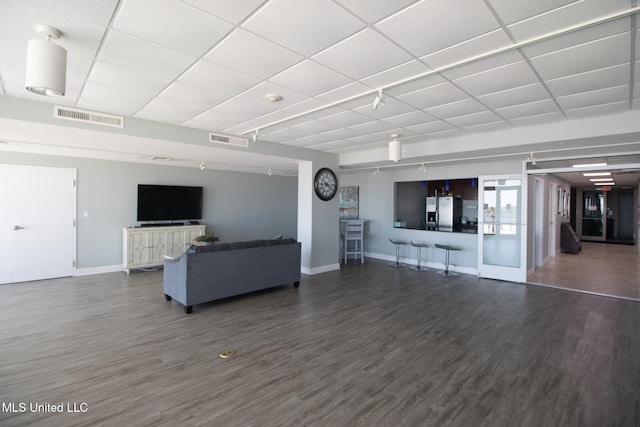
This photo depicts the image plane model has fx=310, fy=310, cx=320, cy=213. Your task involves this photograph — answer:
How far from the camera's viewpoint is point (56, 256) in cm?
604

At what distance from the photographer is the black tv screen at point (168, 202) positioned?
6.94 m

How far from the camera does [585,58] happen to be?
8.08ft

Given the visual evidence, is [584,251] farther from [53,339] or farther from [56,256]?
[56,256]

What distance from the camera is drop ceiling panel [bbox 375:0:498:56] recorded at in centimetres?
190

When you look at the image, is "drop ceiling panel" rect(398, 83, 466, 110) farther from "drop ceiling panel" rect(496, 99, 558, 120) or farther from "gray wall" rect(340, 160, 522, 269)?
"gray wall" rect(340, 160, 522, 269)

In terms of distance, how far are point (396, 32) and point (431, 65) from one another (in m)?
0.64

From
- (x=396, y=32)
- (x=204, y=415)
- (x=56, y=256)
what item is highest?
(x=396, y=32)

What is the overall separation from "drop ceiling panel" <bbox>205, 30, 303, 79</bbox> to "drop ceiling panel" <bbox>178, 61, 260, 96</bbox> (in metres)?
0.11

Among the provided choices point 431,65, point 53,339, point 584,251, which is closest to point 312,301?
point 53,339

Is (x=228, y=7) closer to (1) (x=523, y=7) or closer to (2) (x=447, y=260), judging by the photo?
(1) (x=523, y=7)

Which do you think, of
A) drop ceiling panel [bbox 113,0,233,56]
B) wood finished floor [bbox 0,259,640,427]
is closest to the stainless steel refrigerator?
wood finished floor [bbox 0,259,640,427]

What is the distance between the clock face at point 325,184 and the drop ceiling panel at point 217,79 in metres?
3.40

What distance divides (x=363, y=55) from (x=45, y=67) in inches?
86.7

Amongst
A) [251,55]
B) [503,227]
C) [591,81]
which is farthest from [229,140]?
[503,227]
